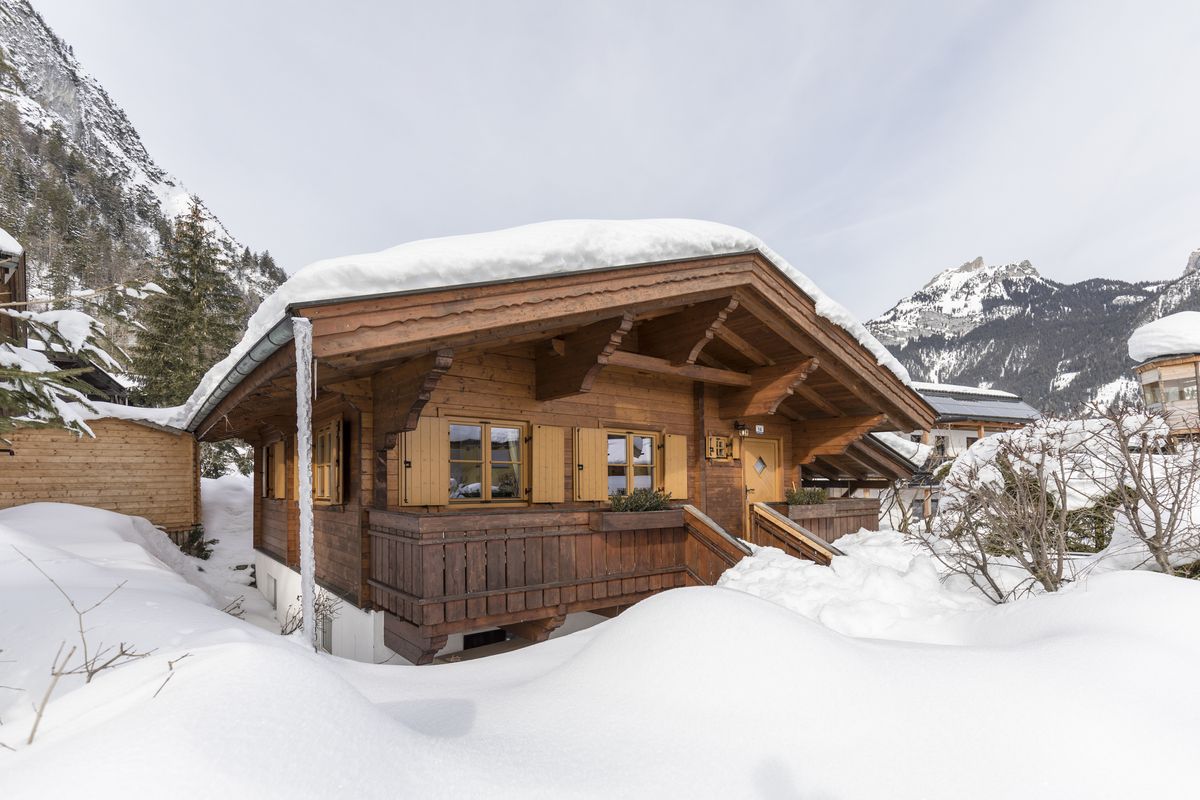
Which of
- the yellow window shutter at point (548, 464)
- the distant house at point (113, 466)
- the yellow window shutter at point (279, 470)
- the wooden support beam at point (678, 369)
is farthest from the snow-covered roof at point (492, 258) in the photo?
the distant house at point (113, 466)

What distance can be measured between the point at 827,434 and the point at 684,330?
173 inches

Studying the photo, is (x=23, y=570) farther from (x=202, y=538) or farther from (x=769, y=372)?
(x=202, y=538)

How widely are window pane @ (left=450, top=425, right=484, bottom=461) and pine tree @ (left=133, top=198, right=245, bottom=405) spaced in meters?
18.9

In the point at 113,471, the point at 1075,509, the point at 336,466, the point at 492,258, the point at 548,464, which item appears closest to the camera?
the point at 492,258

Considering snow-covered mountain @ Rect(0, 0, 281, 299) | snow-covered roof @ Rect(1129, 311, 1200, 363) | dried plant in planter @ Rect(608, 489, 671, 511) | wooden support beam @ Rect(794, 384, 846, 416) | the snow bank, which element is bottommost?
the snow bank

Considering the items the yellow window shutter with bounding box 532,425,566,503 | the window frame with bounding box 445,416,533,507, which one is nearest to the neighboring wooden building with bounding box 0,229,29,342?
the window frame with bounding box 445,416,533,507

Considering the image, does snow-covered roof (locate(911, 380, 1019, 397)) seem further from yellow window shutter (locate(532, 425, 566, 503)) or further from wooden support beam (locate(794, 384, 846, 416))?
yellow window shutter (locate(532, 425, 566, 503))

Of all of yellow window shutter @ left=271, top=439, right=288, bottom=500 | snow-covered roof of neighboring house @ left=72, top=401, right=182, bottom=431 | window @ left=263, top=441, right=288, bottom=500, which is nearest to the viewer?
yellow window shutter @ left=271, top=439, right=288, bottom=500

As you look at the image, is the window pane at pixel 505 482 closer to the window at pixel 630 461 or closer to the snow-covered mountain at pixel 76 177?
the window at pixel 630 461

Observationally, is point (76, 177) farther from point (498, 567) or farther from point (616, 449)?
point (498, 567)

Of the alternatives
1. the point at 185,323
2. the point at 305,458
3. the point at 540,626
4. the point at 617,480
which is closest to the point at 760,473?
the point at 617,480

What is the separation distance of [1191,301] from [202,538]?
267ft

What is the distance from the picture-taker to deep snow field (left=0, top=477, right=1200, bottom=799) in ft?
6.05

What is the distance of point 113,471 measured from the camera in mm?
14570
